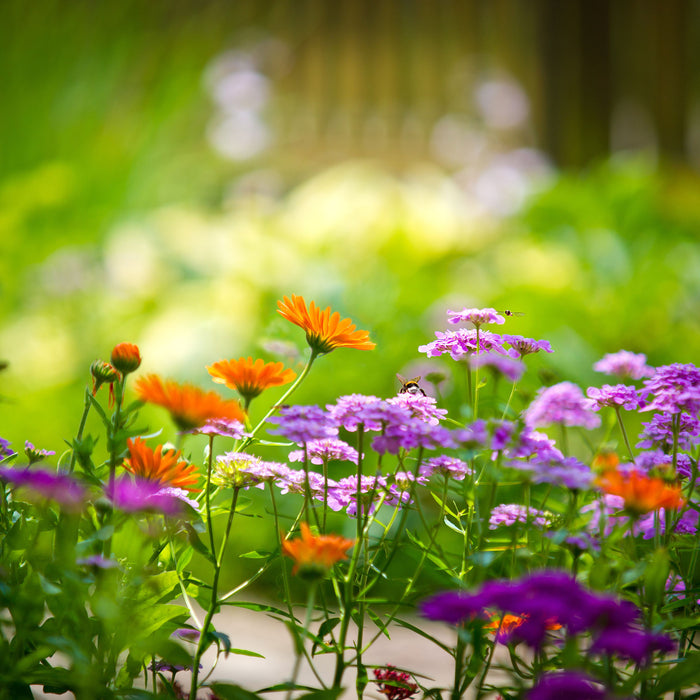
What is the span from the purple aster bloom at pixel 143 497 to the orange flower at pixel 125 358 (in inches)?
2.6

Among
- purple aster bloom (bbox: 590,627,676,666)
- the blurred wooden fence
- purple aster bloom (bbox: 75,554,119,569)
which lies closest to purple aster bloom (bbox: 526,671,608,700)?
purple aster bloom (bbox: 590,627,676,666)

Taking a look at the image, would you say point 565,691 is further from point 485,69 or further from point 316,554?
point 485,69

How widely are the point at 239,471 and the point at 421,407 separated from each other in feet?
0.40

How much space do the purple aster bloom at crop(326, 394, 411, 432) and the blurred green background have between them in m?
0.24

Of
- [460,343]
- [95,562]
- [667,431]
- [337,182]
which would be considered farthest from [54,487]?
[337,182]

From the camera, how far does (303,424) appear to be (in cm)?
44

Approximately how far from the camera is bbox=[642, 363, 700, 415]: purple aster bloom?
0.47 metres

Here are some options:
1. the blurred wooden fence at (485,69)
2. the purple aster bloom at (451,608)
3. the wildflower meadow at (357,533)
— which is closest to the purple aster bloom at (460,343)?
the wildflower meadow at (357,533)

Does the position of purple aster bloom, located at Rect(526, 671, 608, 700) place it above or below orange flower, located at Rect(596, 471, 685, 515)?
below

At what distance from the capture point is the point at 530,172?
332cm

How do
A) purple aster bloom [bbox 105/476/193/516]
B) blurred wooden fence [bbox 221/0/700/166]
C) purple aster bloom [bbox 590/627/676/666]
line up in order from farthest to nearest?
1. blurred wooden fence [bbox 221/0/700/166]
2. purple aster bloom [bbox 105/476/193/516]
3. purple aster bloom [bbox 590/627/676/666]

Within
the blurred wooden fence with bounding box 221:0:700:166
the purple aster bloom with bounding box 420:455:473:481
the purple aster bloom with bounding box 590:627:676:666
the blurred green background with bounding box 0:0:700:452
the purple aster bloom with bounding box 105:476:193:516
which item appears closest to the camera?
the purple aster bloom with bounding box 590:627:676:666

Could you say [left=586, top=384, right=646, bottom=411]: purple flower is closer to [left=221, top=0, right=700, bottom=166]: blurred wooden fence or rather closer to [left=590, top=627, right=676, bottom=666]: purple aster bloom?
[left=590, top=627, right=676, bottom=666]: purple aster bloom

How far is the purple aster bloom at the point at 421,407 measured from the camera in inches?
19.6
